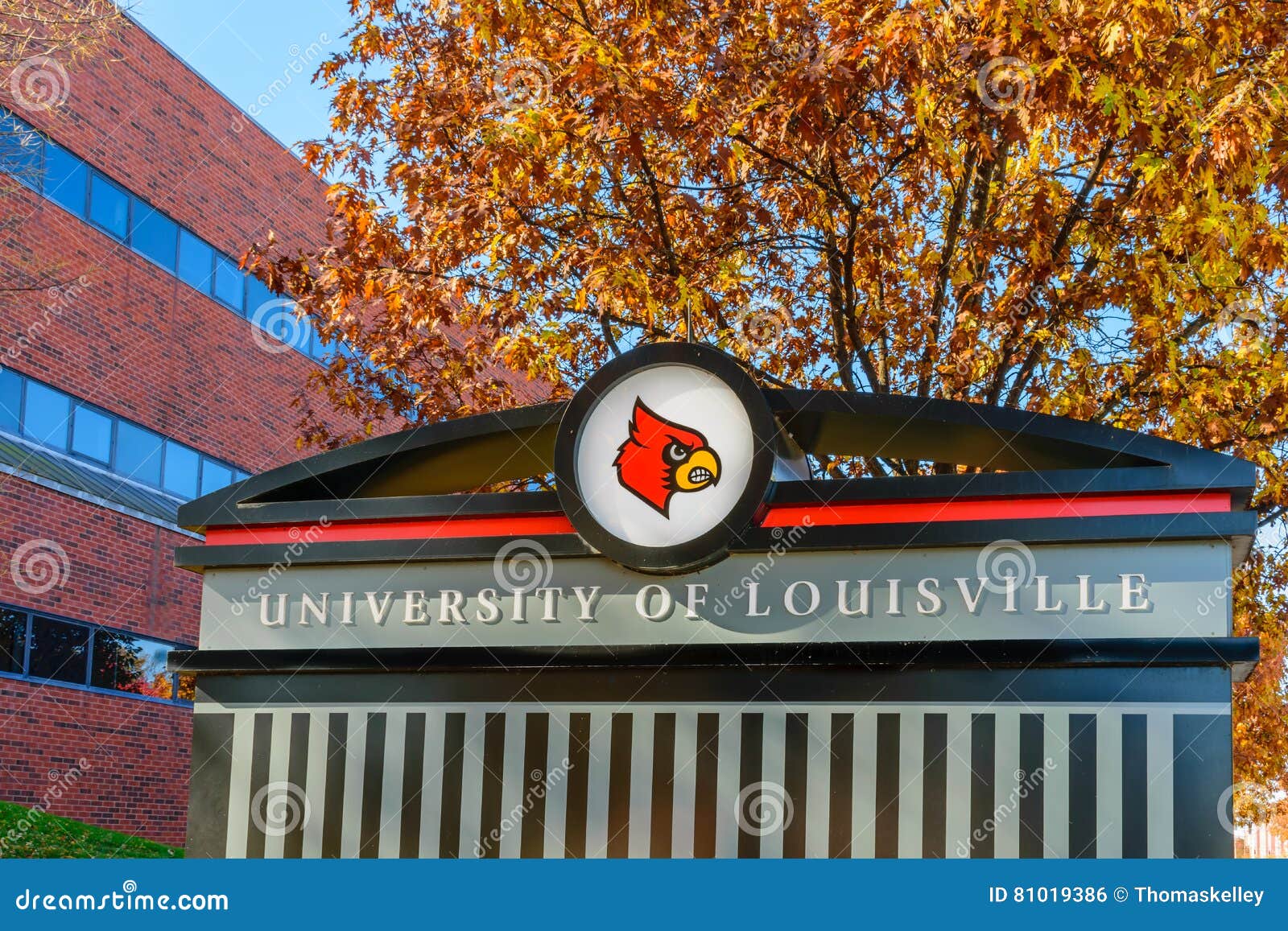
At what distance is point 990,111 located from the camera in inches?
299

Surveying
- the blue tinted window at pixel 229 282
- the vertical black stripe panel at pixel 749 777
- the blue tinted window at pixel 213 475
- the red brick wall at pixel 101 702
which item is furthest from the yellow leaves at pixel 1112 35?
the blue tinted window at pixel 229 282

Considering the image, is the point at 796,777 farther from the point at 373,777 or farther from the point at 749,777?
the point at 373,777

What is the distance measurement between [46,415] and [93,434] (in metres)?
1.12

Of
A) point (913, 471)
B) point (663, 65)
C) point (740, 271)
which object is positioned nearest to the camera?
point (663, 65)

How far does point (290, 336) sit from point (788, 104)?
18644mm

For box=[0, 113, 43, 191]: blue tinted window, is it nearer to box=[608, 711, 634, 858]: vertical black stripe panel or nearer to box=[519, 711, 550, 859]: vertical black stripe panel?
box=[519, 711, 550, 859]: vertical black stripe panel

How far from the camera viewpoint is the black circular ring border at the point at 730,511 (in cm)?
477

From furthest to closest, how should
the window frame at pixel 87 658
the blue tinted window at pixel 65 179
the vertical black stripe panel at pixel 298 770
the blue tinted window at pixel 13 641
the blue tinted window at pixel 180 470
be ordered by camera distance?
the blue tinted window at pixel 180 470, the blue tinted window at pixel 65 179, the window frame at pixel 87 658, the blue tinted window at pixel 13 641, the vertical black stripe panel at pixel 298 770

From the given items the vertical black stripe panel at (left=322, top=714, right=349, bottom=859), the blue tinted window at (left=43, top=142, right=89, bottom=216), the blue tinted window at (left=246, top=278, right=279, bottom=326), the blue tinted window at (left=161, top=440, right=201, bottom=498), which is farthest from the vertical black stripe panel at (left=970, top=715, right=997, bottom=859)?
the blue tinted window at (left=246, top=278, right=279, bottom=326)

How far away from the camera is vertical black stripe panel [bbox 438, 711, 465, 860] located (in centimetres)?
495

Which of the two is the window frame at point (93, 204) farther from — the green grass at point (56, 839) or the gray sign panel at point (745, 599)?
the gray sign panel at point (745, 599)

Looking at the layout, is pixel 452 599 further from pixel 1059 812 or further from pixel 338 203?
pixel 338 203

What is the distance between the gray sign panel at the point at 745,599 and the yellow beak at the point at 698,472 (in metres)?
0.31

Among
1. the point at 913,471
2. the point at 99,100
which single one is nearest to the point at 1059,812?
the point at 913,471
